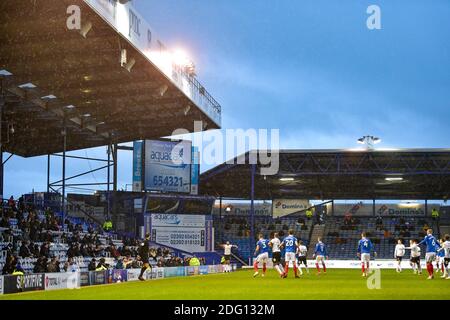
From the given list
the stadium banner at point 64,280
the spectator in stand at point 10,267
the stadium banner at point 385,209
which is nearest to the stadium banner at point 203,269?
the stadium banner at point 64,280

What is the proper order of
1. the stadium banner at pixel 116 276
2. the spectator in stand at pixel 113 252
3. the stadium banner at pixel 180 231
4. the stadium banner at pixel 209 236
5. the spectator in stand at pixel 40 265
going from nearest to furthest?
1. the spectator in stand at pixel 40 265
2. the stadium banner at pixel 116 276
3. the spectator in stand at pixel 113 252
4. the stadium banner at pixel 180 231
5. the stadium banner at pixel 209 236

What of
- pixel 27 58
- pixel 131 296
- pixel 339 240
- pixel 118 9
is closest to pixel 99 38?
pixel 118 9

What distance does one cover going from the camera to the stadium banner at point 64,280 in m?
27.4

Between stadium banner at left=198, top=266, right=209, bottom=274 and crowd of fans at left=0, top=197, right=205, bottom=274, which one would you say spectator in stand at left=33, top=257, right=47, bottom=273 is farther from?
stadium banner at left=198, top=266, right=209, bottom=274

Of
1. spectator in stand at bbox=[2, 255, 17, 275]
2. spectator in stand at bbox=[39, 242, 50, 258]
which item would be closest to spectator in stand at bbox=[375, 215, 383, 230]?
spectator in stand at bbox=[39, 242, 50, 258]

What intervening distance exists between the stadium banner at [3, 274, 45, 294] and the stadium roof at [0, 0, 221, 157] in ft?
37.4

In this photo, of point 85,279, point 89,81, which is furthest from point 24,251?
point 89,81

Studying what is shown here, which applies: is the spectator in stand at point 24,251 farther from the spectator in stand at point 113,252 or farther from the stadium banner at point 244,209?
the stadium banner at point 244,209

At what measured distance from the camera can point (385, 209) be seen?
77.9 m

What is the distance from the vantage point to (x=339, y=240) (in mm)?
68250

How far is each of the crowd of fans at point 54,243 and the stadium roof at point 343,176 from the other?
1489 cm

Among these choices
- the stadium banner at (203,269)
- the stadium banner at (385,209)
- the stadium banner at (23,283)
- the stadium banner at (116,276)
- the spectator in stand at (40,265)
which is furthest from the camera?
the stadium banner at (385,209)

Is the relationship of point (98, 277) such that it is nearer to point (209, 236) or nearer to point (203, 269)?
point (203, 269)

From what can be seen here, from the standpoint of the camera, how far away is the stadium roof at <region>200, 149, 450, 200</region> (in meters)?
57.9
